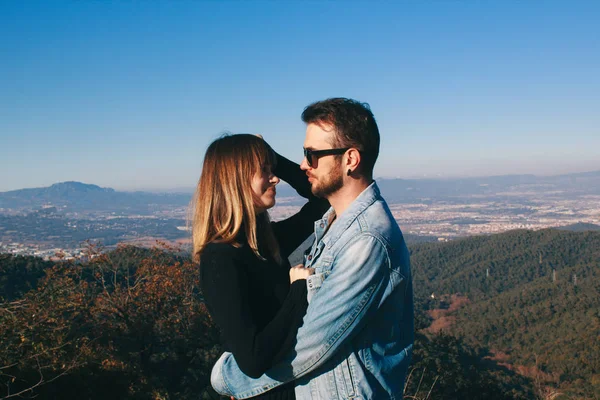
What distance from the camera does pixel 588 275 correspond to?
36.0 meters

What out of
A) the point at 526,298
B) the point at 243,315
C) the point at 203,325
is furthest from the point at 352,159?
the point at 526,298

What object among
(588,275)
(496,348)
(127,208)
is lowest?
(496,348)

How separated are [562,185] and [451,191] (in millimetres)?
36607

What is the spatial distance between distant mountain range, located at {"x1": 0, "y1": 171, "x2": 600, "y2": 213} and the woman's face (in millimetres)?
42480

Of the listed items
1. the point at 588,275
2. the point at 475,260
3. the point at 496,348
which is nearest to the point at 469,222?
the point at 475,260

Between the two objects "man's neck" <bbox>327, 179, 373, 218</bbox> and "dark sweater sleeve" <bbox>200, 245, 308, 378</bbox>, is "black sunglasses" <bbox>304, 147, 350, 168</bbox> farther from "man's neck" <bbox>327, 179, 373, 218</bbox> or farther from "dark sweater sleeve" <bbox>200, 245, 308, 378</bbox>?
"dark sweater sleeve" <bbox>200, 245, 308, 378</bbox>

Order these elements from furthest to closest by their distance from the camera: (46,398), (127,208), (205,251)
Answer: (127,208) < (46,398) < (205,251)

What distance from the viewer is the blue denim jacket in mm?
1373

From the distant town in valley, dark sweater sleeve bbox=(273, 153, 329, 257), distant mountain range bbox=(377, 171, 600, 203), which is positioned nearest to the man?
dark sweater sleeve bbox=(273, 153, 329, 257)

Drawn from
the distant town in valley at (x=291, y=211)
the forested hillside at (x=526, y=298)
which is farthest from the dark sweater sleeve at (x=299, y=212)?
the distant town in valley at (x=291, y=211)

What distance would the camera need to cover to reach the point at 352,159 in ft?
5.44

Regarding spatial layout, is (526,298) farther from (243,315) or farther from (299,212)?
(243,315)

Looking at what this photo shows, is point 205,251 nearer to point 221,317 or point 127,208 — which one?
point 221,317

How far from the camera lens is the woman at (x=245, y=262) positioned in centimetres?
139
